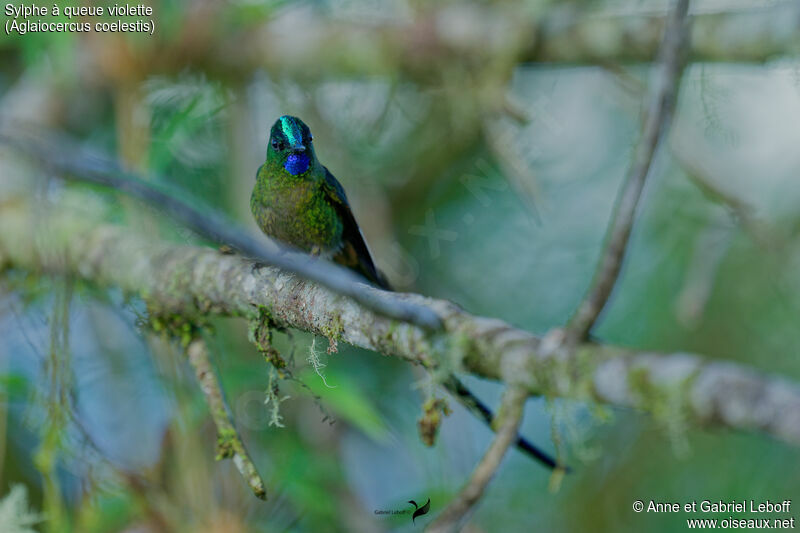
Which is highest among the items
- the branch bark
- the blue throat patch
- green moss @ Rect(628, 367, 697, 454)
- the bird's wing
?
the blue throat patch

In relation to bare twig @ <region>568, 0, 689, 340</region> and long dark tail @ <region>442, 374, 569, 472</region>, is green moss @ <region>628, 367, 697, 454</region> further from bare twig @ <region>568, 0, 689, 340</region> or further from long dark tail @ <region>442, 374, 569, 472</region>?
long dark tail @ <region>442, 374, 569, 472</region>

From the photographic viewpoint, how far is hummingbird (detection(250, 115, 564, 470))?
2.27 metres

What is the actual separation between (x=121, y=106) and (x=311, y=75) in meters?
0.86

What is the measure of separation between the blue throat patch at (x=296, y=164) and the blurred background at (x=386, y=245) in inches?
14.3

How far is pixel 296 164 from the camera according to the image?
7.90 ft

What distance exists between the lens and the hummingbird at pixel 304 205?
2266mm

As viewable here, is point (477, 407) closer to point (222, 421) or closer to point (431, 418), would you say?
point (431, 418)

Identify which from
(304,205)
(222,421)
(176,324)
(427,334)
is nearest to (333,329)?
(427,334)

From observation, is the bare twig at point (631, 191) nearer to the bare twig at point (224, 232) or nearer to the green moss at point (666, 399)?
the green moss at point (666, 399)

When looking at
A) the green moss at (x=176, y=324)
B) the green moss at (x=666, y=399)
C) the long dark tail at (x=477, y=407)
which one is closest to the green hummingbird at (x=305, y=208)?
the green moss at (x=176, y=324)

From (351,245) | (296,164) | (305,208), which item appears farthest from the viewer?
(351,245)

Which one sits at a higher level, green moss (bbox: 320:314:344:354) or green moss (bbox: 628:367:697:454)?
green moss (bbox: 320:314:344:354)

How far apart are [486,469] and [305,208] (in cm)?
141

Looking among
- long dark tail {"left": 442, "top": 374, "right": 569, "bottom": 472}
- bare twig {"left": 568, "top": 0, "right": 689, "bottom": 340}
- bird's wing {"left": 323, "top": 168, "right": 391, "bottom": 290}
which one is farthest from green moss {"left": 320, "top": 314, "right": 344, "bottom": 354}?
bird's wing {"left": 323, "top": 168, "right": 391, "bottom": 290}
